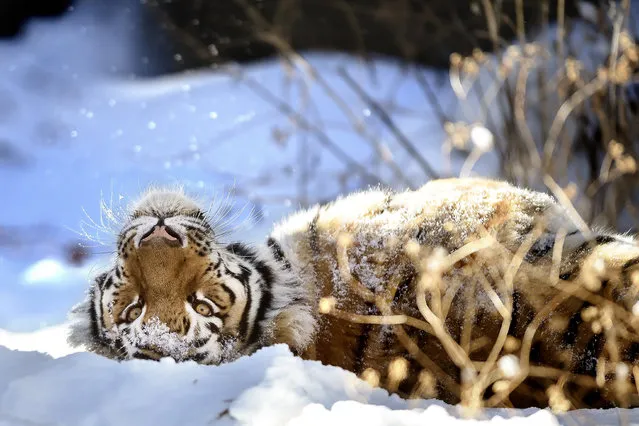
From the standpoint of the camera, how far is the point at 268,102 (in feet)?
12.3

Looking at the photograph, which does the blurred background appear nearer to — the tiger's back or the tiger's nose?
the tiger's back

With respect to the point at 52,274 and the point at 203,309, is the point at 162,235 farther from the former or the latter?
the point at 52,274

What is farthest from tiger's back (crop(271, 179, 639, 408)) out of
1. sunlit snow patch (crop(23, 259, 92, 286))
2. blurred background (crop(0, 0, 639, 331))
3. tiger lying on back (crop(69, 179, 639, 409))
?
sunlit snow patch (crop(23, 259, 92, 286))

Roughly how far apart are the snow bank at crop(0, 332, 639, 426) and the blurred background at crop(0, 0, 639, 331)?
5.30ft

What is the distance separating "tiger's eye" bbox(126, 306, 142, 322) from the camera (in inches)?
51.1

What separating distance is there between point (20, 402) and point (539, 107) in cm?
238

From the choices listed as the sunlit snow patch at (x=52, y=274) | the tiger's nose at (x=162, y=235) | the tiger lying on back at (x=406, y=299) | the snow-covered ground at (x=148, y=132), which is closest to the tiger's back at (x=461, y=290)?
the tiger lying on back at (x=406, y=299)

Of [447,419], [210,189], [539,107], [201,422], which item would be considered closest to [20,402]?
[201,422]

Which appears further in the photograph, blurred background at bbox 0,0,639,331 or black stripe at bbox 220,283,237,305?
blurred background at bbox 0,0,639,331

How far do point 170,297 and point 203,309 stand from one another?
0.06 meters

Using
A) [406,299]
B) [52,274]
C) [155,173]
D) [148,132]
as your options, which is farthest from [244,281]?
[148,132]

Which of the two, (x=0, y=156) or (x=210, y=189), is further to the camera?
(x=0, y=156)

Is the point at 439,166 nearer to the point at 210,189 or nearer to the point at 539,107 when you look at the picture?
the point at 539,107

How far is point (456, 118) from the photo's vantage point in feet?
11.3
